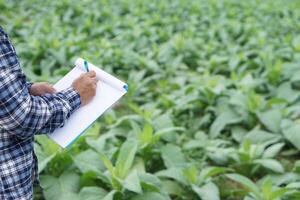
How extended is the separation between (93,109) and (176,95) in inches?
113

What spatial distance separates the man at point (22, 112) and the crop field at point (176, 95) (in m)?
0.80

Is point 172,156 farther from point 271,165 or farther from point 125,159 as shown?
point 271,165

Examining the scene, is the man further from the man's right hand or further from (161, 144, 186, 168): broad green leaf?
(161, 144, 186, 168): broad green leaf

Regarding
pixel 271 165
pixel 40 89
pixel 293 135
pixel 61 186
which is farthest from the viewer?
pixel 293 135

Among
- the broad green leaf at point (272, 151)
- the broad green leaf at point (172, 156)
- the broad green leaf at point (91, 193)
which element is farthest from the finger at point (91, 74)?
the broad green leaf at point (272, 151)

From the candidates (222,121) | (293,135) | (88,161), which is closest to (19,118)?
(88,161)

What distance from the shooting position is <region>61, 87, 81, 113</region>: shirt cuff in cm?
234

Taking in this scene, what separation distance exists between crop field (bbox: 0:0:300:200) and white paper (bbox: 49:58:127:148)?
0.72 meters

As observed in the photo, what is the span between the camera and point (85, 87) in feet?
7.86

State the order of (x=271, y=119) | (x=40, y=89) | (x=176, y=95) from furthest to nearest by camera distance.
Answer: (x=176, y=95) < (x=271, y=119) < (x=40, y=89)

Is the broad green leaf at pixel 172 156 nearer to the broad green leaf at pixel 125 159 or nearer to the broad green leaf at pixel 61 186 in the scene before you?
the broad green leaf at pixel 125 159

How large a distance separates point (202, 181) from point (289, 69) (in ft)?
8.30

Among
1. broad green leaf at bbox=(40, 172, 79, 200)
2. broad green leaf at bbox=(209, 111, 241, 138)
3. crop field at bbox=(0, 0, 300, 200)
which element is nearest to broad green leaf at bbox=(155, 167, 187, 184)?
crop field at bbox=(0, 0, 300, 200)

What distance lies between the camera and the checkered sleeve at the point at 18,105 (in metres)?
2.03
